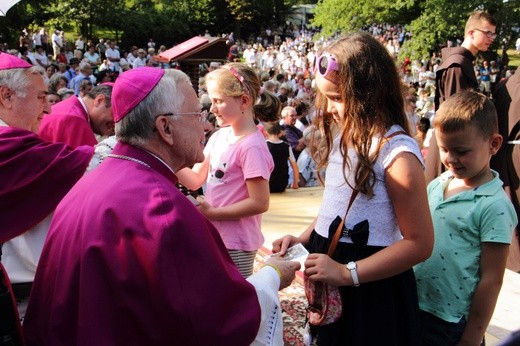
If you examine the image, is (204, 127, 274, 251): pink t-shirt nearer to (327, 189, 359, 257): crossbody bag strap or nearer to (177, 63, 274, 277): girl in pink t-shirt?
(177, 63, 274, 277): girl in pink t-shirt

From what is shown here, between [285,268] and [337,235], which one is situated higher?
[337,235]

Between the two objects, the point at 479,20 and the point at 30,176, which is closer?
the point at 30,176

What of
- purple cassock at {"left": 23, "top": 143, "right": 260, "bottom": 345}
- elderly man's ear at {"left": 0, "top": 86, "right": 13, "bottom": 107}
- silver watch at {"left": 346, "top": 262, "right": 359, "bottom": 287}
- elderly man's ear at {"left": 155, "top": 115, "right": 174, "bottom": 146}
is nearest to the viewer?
purple cassock at {"left": 23, "top": 143, "right": 260, "bottom": 345}

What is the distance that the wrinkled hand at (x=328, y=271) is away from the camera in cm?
182

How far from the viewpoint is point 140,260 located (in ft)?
4.81

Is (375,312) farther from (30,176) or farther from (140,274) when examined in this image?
(30,176)

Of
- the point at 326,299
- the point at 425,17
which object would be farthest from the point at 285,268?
the point at 425,17

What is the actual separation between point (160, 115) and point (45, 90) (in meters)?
1.62

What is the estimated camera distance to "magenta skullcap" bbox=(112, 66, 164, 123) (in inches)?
67.1

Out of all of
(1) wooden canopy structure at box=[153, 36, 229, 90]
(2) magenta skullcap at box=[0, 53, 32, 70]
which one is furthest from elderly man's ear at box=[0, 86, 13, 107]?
(1) wooden canopy structure at box=[153, 36, 229, 90]

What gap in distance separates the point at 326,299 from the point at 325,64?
825mm

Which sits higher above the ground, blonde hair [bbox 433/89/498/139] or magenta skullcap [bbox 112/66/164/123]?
magenta skullcap [bbox 112/66/164/123]

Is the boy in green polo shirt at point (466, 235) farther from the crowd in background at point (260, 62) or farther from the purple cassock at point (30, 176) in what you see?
the crowd in background at point (260, 62)

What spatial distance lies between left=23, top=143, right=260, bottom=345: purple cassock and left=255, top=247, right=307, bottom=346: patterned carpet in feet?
7.40
